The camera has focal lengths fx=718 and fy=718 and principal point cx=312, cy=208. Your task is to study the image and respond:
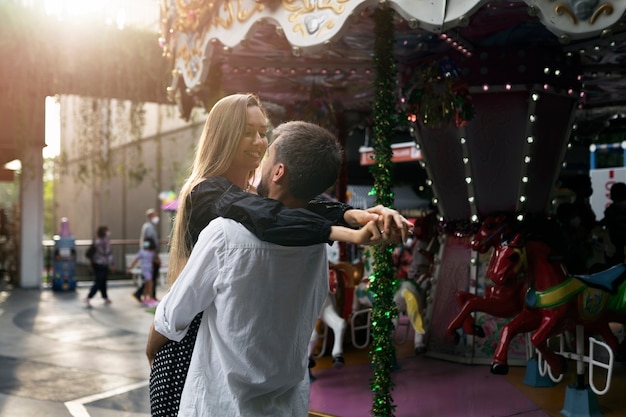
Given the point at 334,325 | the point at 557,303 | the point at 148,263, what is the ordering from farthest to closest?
the point at 148,263 < the point at 334,325 < the point at 557,303

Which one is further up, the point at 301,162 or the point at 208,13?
the point at 208,13

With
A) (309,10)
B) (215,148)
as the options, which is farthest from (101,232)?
(215,148)

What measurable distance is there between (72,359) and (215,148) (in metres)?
6.75

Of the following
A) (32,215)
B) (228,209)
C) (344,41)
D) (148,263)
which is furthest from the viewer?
(32,215)

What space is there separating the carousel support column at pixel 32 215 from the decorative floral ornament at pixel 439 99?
11014 mm

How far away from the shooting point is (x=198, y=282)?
6.00 feet

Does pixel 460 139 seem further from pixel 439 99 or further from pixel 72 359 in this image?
pixel 72 359

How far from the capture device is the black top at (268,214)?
5.66 ft

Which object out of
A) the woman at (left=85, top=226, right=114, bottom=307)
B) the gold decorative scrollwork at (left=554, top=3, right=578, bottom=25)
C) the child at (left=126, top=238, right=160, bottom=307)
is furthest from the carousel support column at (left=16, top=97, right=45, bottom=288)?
the gold decorative scrollwork at (left=554, top=3, right=578, bottom=25)

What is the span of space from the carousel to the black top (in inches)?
107

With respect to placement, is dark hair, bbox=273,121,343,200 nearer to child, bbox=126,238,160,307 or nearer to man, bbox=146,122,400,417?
man, bbox=146,122,400,417

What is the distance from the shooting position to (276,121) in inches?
384

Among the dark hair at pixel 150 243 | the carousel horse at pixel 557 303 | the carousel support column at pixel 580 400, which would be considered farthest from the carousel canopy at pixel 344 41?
the dark hair at pixel 150 243

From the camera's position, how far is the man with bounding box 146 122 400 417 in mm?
1818
